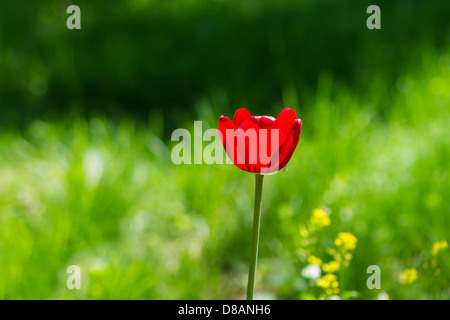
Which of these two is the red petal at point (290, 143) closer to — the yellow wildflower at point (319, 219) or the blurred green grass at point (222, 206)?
the yellow wildflower at point (319, 219)

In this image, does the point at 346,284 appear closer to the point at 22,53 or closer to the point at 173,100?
the point at 173,100

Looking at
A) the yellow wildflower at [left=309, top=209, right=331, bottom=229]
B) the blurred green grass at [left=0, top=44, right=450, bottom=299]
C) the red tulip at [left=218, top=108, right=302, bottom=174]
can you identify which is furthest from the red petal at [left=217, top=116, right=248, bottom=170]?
the blurred green grass at [left=0, top=44, right=450, bottom=299]

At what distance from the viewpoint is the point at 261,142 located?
974 mm

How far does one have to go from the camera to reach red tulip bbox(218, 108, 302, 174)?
97 cm

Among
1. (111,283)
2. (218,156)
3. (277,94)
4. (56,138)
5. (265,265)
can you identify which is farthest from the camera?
(277,94)

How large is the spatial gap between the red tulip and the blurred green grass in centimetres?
72

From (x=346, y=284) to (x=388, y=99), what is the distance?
1.48 metres

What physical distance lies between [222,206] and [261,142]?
1.41m

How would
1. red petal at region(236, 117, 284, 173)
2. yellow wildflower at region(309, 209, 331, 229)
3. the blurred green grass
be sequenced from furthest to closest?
the blurred green grass → yellow wildflower at region(309, 209, 331, 229) → red petal at region(236, 117, 284, 173)

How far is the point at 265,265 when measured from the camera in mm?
2037

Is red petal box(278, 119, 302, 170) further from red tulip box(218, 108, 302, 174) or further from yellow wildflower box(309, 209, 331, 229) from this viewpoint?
yellow wildflower box(309, 209, 331, 229)

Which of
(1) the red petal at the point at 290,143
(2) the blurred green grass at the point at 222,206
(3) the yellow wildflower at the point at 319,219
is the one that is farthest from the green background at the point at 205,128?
(1) the red petal at the point at 290,143

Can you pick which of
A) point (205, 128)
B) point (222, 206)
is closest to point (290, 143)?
point (222, 206)
